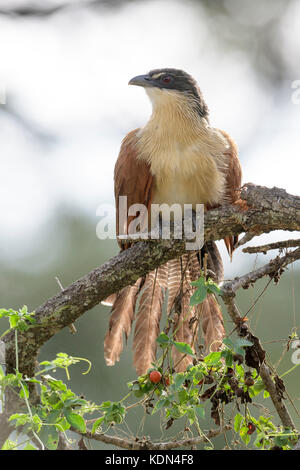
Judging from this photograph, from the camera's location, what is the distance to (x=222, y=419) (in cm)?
288

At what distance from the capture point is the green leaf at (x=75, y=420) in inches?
99.0

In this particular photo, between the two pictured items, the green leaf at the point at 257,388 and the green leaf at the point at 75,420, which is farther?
the green leaf at the point at 257,388

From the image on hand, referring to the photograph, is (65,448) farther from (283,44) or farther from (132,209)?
(283,44)

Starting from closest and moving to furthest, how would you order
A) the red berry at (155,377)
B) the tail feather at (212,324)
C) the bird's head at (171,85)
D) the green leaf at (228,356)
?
the green leaf at (228,356), the red berry at (155,377), the tail feather at (212,324), the bird's head at (171,85)

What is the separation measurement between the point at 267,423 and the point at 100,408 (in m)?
0.76

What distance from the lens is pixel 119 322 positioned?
3689 millimetres

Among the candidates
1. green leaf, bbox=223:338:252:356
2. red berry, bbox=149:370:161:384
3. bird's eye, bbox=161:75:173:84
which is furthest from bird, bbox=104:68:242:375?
green leaf, bbox=223:338:252:356

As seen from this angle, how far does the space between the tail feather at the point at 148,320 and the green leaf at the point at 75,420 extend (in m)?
1.04

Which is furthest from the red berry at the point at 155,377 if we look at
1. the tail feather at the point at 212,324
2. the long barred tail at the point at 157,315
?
the tail feather at the point at 212,324

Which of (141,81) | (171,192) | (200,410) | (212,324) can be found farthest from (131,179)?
(200,410)

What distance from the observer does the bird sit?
3.64m

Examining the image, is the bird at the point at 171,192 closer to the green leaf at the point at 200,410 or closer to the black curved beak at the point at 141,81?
the black curved beak at the point at 141,81

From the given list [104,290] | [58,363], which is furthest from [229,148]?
[58,363]

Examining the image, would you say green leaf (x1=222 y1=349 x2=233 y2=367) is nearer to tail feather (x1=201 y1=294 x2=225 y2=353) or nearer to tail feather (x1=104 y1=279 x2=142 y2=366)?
tail feather (x1=201 y1=294 x2=225 y2=353)
